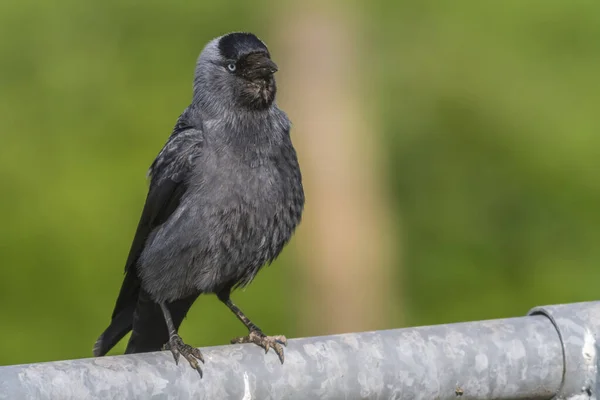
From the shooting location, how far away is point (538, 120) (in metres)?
9.15

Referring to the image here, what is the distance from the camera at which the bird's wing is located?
5.07 metres

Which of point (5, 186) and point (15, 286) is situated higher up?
point (5, 186)

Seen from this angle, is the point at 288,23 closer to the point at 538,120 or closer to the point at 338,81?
the point at 338,81

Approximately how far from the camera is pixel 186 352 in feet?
13.3

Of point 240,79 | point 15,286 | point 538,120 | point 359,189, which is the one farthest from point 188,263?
point 538,120

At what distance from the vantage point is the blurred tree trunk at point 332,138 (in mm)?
8969

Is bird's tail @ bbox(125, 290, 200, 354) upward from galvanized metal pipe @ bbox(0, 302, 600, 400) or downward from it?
downward

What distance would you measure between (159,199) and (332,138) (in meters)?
4.05

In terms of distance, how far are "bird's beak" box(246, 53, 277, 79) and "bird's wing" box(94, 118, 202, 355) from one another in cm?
40

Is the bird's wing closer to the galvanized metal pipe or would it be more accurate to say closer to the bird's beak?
the bird's beak

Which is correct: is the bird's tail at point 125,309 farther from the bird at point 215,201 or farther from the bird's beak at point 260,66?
the bird's beak at point 260,66

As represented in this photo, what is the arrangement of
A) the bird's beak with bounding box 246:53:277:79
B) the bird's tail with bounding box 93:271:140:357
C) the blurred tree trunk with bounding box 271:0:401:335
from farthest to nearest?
the blurred tree trunk with bounding box 271:0:401:335
the bird's tail with bounding box 93:271:140:357
the bird's beak with bounding box 246:53:277:79

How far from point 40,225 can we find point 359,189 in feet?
Result: 8.96

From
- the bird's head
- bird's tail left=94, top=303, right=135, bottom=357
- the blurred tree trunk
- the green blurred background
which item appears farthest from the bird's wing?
the blurred tree trunk
